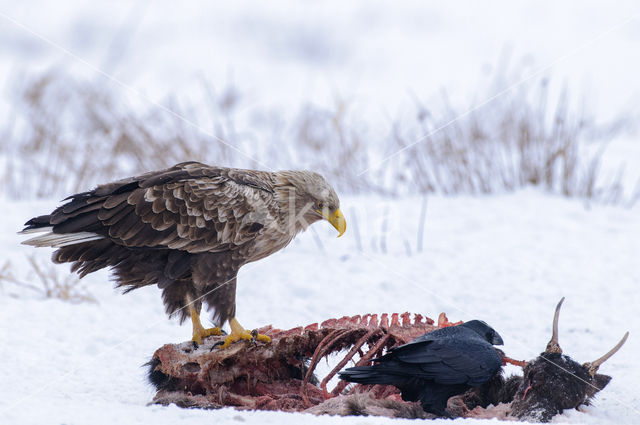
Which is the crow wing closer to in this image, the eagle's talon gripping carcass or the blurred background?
the eagle's talon gripping carcass

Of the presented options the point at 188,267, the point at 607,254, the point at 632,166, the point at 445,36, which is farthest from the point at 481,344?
the point at 445,36

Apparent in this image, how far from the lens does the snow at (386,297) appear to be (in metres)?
3.00

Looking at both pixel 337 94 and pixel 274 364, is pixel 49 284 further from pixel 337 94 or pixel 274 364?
pixel 337 94

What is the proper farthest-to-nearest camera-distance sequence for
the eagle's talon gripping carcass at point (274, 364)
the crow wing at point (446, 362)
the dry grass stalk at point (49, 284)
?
1. the dry grass stalk at point (49, 284)
2. the eagle's talon gripping carcass at point (274, 364)
3. the crow wing at point (446, 362)

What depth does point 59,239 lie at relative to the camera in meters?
3.28

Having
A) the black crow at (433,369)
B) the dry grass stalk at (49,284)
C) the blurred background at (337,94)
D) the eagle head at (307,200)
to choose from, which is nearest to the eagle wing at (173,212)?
the eagle head at (307,200)

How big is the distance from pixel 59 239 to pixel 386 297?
198 cm

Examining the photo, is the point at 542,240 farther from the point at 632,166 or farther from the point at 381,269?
the point at 632,166

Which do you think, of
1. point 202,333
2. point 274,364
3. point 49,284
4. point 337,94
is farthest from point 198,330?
point 337,94

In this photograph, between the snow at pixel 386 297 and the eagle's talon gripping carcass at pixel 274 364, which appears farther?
the snow at pixel 386 297

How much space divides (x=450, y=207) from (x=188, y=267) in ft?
10.9

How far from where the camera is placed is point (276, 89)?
44.4 ft

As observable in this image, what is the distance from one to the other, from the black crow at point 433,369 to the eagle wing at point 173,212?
1.16m

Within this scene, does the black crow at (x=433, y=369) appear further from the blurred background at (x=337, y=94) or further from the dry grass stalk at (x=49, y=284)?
the blurred background at (x=337, y=94)
